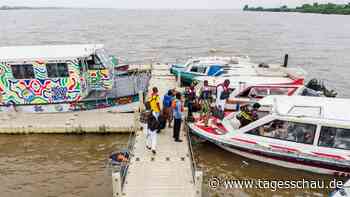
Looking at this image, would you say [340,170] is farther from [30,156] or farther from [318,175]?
[30,156]

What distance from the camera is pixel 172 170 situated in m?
8.27

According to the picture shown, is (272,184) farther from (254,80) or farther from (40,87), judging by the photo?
(40,87)

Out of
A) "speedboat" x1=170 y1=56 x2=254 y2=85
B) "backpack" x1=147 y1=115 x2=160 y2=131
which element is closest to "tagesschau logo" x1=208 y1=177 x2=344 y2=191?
"backpack" x1=147 y1=115 x2=160 y2=131

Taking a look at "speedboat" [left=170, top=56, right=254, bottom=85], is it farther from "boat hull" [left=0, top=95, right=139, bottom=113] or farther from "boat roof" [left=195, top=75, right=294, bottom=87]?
"boat hull" [left=0, top=95, right=139, bottom=113]

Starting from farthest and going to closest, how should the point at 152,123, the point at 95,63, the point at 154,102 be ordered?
the point at 95,63
the point at 154,102
the point at 152,123

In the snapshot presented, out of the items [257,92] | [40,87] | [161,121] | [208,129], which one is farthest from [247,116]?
[40,87]

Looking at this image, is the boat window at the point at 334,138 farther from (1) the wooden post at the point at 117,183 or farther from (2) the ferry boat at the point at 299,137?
(1) the wooden post at the point at 117,183

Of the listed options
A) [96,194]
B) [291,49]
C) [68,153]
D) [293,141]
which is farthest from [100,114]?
[291,49]

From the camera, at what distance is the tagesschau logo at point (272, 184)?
9726 mm

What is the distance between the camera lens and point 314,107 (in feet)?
32.0

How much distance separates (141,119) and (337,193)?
6917mm

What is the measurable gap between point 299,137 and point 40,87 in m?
10.2

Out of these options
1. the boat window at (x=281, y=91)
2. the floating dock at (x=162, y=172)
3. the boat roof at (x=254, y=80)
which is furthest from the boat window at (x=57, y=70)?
the boat window at (x=281, y=91)

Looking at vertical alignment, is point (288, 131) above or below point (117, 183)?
above
